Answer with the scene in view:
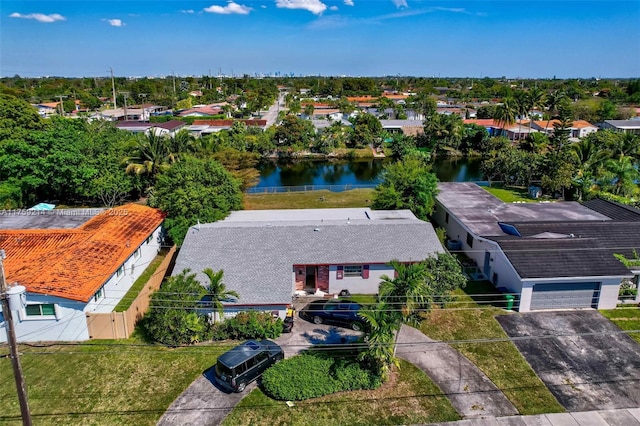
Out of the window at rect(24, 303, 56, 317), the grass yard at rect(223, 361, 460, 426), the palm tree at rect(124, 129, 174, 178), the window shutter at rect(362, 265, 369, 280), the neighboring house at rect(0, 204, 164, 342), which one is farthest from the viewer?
the palm tree at rect(124, 129, 174, 178)

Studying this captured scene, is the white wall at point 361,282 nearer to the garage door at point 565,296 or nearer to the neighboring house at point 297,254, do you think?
the neighboring house at point 297,254

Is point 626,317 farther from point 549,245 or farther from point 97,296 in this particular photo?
point 97,296

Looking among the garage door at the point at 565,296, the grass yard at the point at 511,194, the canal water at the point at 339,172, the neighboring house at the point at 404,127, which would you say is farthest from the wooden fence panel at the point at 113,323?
the neighboring house at the point at 404,127

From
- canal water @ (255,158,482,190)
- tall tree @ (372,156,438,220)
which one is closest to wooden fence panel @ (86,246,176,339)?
tall tree @ (372,156,438,220)

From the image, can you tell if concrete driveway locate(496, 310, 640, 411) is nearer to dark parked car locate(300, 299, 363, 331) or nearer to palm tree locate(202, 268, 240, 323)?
dark parked car locate(300, 299, 363, 331)

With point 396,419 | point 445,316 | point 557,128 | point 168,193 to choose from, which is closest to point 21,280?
point 168,193
